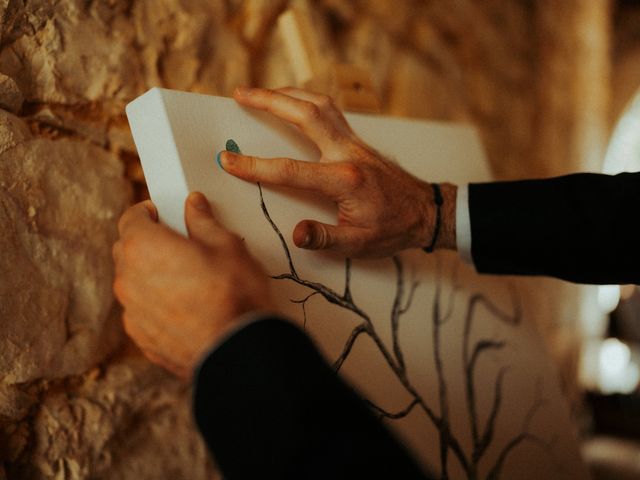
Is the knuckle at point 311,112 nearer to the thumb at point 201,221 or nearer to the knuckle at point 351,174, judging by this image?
the knuckle at point 351,174

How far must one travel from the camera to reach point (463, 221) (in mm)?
898

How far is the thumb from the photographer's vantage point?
0.58 m

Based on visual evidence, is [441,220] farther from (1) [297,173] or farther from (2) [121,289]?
(2) [121,289]

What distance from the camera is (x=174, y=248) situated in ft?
1.75

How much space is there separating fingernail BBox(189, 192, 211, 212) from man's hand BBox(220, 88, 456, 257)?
67mm

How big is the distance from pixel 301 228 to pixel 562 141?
1691 mm

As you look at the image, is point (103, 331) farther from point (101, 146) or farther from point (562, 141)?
point (562, 141)

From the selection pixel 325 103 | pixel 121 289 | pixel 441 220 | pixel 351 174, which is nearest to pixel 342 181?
pixel 351 174

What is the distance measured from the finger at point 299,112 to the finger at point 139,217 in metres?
0.19

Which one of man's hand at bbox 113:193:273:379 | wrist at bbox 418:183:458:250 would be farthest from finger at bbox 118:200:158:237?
wrist at bbox 418:183:458:250

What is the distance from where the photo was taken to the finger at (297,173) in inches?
26.4

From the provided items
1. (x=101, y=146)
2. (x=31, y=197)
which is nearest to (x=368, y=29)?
(x=101, y=146)

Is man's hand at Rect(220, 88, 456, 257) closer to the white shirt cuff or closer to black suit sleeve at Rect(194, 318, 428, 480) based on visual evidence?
the white shirt cuff

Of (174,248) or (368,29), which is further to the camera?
(368,29)
